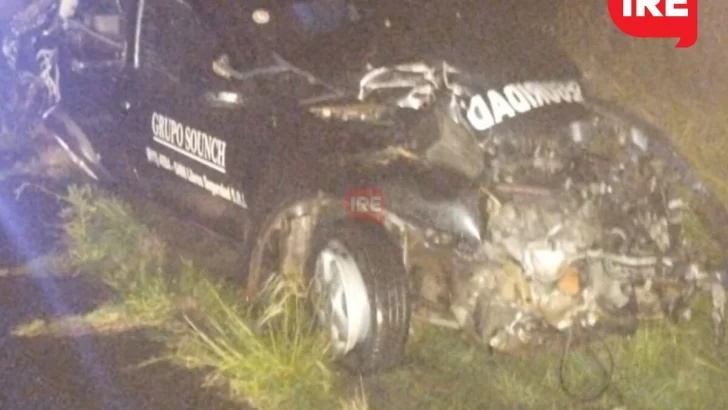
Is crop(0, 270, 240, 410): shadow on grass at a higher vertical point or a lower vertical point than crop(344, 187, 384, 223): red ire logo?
lower

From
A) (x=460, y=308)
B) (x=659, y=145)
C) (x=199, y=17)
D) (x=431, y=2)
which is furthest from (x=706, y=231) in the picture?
(x=199, y=17)

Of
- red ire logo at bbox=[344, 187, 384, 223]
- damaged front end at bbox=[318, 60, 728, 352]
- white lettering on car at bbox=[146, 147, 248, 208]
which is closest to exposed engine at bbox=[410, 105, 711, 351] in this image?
damaged front end at bbox=[318, 60, 728, 352]

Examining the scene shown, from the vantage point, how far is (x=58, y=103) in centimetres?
272

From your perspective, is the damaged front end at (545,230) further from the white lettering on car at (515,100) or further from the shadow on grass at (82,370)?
the shadow on grass at (82,370)

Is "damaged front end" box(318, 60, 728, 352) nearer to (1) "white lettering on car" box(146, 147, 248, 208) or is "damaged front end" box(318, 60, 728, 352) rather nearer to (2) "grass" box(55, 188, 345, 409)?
(2) "grass" box(55, 188, 345, 409)

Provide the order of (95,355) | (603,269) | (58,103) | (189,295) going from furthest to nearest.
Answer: (58,103), (189,295), (95,355), (603,269)

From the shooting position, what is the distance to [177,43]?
2369 millimetres

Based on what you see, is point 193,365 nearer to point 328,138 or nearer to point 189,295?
point 189,295

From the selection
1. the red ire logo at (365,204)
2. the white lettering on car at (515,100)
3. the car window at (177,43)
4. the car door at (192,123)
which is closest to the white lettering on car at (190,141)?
the car door at (192,123)

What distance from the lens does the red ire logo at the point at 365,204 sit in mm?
1972

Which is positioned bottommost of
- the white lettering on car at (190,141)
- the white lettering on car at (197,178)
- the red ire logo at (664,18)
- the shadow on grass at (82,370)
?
the shadow on grass at (82,370)

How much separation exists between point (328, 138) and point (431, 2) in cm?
44

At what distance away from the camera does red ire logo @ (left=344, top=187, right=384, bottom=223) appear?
1.97 metres

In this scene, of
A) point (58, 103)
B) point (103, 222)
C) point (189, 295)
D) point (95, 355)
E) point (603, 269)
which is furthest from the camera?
point (58, 103)
